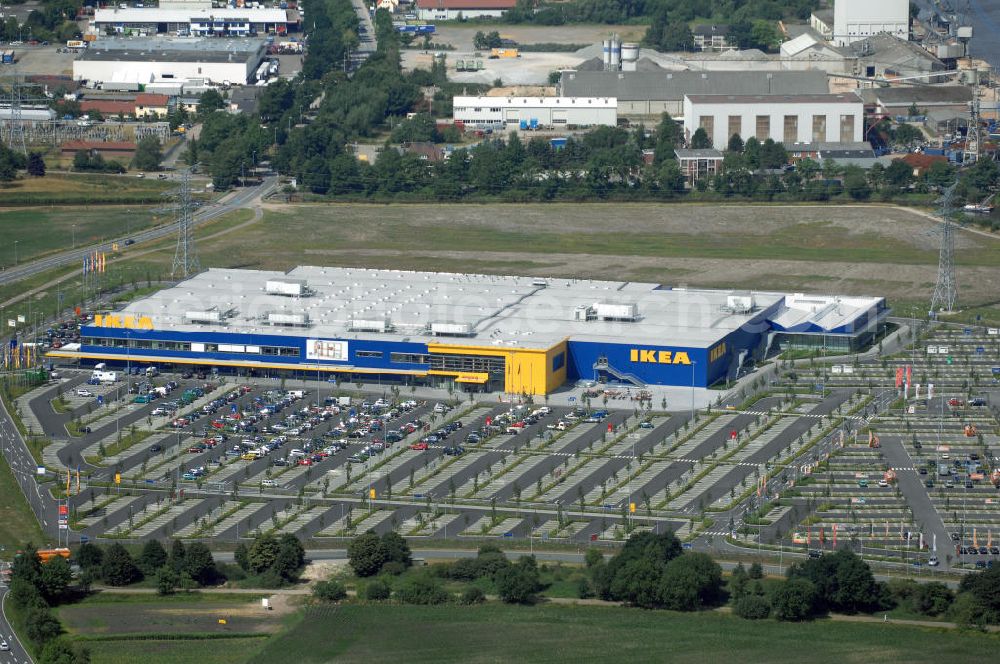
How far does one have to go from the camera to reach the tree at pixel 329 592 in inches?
1706

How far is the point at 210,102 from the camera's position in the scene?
350 feet

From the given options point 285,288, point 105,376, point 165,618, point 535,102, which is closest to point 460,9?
point 535,102

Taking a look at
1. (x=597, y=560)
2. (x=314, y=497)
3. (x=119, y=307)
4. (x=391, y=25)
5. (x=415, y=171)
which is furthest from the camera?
(x=391, y=25)

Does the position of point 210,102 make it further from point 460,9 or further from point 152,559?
point 152,559

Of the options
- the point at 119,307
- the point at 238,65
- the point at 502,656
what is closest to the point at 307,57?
the point at 238,65

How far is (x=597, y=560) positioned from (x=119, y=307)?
26905 mm

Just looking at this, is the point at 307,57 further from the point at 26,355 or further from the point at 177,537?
the point at 177,537

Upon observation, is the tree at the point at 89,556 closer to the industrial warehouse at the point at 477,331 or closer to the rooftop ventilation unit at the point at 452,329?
the industrial warehouse at the point at 477,331

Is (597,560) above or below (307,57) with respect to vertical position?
below

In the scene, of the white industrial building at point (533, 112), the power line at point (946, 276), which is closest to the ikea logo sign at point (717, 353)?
the power line at point (946, 276)

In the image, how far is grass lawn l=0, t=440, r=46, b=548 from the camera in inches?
1863

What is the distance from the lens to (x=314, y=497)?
5034 cm

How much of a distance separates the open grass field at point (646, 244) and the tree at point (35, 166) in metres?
12.8

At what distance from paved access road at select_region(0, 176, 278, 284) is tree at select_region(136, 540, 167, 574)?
104 feet
